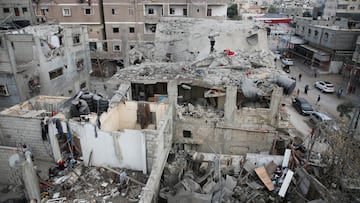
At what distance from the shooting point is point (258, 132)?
1588cm

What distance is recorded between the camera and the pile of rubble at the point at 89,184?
9.97 m

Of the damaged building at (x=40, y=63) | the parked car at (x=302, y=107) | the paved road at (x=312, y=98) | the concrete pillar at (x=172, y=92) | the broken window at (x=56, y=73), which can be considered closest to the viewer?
the concrete pillar at (x=172, y=92)

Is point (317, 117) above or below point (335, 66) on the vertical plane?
below

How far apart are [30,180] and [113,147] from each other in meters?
3.18

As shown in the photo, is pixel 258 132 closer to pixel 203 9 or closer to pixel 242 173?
pixel 242 173

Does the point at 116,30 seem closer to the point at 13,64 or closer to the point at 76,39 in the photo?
the point at 76,39

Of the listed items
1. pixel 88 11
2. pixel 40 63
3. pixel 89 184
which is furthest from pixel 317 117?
pixel 88 11

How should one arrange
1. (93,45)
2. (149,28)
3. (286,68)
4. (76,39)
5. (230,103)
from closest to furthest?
1. (230,103)
2. (76,39)
3. (93,45)
4. (149,28)
5. (286,68)

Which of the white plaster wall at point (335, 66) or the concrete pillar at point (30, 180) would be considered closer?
the concrete pillar at point (30, 180)

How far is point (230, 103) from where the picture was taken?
15.5 meters

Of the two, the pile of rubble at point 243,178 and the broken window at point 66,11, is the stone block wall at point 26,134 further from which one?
the broken window at point 66,11

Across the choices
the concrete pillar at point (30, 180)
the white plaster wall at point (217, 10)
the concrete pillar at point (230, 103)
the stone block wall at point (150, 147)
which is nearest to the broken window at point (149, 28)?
the white plaster wall at point (217, 10)

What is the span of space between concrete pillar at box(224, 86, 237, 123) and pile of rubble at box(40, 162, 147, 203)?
267 inches

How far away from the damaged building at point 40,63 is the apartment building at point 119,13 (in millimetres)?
10270
